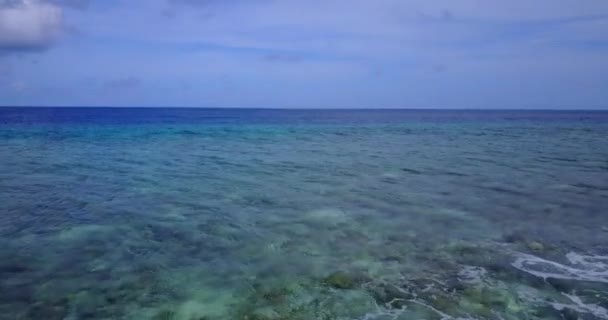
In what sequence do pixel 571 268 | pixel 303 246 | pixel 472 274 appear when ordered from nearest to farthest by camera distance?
pixel 472 274 < pixel 571 268 < pixel 303 246

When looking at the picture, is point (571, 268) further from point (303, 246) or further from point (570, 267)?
point (303, 246)

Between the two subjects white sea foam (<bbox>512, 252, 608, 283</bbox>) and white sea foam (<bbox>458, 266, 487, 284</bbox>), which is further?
white sea foam (<bbox>512, 252, 608, 283</bbox>)

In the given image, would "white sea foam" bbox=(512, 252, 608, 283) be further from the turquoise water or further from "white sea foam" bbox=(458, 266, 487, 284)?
"white sea foam" bbox=(458, 266, 487, 284)

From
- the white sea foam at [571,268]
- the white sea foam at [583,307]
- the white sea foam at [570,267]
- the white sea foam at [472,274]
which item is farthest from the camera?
the white sea foam at [570,267]

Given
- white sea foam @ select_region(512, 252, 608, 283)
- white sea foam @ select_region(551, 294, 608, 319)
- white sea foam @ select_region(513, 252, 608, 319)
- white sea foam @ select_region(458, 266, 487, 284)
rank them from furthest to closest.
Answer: white sea foam @ select_region(512, 252, 608, 283), white sea foam @ select_region(513, 252, 608, 319), white sea foam @ select_region(458, 266, 487, 284), white sea foam @ select_region(551, 294, 608, 319)

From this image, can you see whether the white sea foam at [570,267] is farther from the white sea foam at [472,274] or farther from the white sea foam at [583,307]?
the white sea foam at [583,307]

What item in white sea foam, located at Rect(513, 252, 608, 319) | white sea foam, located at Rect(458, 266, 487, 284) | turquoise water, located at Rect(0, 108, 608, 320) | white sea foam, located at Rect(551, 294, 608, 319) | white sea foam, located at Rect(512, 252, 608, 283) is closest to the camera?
white sea foam, located at Rect(551, 294, 608, 319)

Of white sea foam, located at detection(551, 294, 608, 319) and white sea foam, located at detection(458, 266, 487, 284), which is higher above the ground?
white sea foam, located at detection(458, 266, 487, 284)

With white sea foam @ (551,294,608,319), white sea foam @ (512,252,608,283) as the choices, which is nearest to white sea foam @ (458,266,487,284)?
white sea foam @ (512,252,608,283)

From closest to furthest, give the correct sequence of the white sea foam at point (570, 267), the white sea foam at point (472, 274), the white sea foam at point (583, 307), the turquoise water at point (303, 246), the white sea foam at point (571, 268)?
the white sea foam at point (583, 307) → the turquoise water at point (303, 246) → the white sea foam at point (472, 274) → the white sea foam at point (571, 268) → the white sea foam at point (570, 267)

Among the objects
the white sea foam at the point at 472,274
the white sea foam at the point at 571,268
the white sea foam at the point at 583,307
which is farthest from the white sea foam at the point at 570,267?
the white sea foam at the point at 583,307

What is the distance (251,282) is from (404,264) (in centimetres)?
352

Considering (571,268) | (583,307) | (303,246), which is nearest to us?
(583,307)

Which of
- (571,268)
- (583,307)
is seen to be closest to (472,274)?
(583,307)
